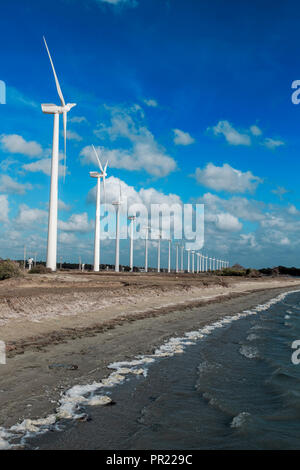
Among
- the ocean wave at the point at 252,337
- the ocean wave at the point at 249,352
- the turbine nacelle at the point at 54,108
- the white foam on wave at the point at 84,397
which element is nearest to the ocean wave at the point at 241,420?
the white foam on wave at the point at 84,397

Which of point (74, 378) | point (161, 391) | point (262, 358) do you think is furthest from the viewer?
A: point (262, 358)

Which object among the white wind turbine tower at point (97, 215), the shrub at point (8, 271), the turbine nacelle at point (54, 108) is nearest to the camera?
the shrub at point (8, 271)

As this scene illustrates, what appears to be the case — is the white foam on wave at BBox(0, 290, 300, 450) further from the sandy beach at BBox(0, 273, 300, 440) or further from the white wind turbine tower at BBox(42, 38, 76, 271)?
the white wind turbine tower at BBox(42, 38, 76, 271)

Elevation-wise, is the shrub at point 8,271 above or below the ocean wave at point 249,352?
above

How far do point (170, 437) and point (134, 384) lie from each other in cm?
336

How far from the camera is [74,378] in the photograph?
10.2 m

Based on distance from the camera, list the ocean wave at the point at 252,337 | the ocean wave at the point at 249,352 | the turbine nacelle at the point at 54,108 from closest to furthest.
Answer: the ocean wave at the point at 249,352 < the ocean wave at the point at 252,337 < the turbine nacelle at the point at 54,108

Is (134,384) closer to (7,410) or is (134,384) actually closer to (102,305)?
(7,410)

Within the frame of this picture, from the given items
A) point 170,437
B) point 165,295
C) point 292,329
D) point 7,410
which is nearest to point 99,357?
point 7,410

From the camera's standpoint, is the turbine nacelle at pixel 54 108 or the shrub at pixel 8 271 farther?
the turbine nacelle at pixel 54 108

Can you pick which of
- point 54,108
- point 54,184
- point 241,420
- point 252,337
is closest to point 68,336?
point 252,337

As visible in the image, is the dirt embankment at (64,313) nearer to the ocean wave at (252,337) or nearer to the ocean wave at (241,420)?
the ocean wave at (252,337)

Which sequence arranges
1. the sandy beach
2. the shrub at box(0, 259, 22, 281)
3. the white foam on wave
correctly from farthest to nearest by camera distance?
the shrub at box(0, 259, 22, 281) < the sandy beach < the white foam on wave

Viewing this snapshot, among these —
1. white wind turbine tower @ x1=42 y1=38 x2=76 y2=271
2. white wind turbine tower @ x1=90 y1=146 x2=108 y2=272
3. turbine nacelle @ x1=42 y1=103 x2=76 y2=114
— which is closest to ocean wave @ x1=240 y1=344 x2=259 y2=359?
white wind turbine tower @ x1=42 y1=38 x2=76 y2=271
